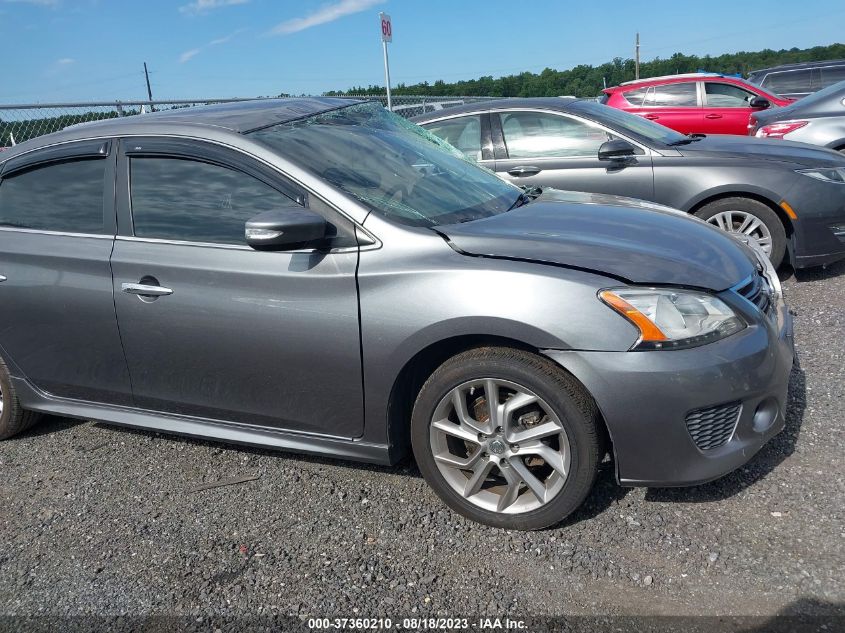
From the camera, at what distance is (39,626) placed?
8.37ft

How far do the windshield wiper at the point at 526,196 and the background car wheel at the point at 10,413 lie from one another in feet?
9.12

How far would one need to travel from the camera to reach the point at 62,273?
3395mm

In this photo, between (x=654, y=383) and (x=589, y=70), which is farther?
(x=589, y=70)

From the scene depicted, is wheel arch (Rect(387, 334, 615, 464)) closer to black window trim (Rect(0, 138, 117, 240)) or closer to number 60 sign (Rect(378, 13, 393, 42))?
black window trim (Rect(0, 138, 117, 240))

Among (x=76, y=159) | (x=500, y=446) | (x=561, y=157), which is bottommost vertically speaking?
(x=500, y=446)

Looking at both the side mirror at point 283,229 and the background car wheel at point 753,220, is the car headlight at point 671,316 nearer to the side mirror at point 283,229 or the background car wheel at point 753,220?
the side mirror at point 283,229

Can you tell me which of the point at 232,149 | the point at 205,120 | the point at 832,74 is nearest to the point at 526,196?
the point at 232,149

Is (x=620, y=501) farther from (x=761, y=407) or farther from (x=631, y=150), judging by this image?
(x=631, y=150)

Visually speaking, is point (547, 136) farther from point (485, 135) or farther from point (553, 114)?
point (485, 135)

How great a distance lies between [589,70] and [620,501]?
142 ft

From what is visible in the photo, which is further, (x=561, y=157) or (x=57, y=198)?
(x=561, y=157)

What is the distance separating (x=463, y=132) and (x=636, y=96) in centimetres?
703

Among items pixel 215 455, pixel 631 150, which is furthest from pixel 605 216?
pixel 631 150

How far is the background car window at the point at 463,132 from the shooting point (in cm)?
632
